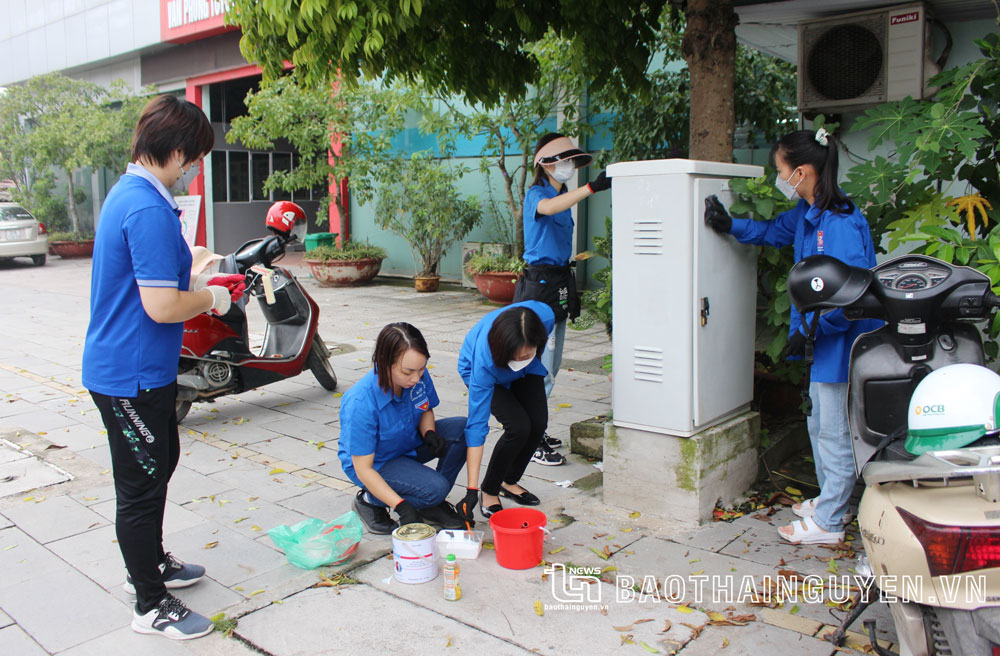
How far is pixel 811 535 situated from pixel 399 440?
6.20 feet

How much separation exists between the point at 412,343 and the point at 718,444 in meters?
1.56

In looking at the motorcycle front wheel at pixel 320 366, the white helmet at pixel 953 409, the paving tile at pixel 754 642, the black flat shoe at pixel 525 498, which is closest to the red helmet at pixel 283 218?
the motorcycle front wheel at pixel 320 366

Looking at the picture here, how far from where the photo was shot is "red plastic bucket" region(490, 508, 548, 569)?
3.35m

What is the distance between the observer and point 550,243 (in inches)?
189

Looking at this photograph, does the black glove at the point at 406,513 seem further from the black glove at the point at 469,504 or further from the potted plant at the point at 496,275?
the potted plant at the point at 496,275

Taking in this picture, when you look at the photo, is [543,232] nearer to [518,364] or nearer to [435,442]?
[518,364]

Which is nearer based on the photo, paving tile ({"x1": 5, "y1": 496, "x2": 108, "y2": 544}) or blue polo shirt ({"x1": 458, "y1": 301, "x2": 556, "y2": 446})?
blue polo shirt ({"x1": 458, "y1": 301, "x2": 556, "y2": 446})

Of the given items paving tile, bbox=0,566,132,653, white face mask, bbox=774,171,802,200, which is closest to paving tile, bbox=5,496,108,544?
paving tile, bbox=0,566,132,653

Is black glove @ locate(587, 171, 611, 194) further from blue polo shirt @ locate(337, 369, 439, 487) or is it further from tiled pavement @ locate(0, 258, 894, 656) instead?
tiled pavement @ locate(0, 258, 894, 656)

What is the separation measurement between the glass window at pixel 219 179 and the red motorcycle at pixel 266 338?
49.9 ft

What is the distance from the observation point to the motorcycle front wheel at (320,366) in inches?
256

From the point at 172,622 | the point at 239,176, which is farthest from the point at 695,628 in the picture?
the point at 239,176

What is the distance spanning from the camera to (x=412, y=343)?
11.4 feet

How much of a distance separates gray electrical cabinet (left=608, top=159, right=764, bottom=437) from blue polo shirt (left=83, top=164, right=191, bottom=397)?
1.99m
